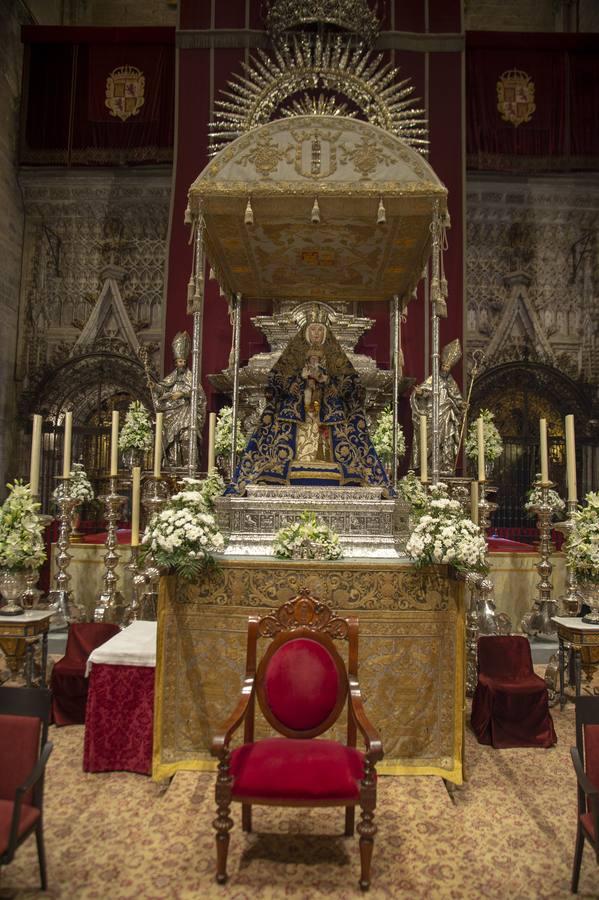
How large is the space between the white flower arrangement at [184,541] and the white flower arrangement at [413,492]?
80.9 inches

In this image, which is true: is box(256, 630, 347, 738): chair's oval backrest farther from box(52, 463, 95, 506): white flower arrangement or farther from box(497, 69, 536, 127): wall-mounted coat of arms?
box(497, 69, 536, 127): wall-mounted coat of arms

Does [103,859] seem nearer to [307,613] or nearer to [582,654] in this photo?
[307,613]

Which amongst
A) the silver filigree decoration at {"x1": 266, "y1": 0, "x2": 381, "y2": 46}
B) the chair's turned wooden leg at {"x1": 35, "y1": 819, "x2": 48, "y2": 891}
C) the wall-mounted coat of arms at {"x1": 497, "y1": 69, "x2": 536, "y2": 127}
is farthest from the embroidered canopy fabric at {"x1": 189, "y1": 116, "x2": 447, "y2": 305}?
the wall-mounted coat of arms at {"x1": 497, "y1": 69, "x2": 536, "y2": 127}

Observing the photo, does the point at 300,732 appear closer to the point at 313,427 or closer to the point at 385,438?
the point at 313,427

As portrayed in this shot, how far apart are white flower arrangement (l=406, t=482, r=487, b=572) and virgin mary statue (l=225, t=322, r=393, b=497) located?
54.6 inches

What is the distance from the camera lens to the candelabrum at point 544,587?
644 cm

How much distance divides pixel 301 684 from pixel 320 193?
3626 millimetres

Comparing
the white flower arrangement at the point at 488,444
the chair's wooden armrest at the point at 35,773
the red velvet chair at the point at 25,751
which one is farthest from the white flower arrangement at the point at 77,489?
the white flower arrangement at the point at 488,444

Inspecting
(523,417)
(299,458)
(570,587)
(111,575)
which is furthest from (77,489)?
(523,417)

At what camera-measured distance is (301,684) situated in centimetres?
331

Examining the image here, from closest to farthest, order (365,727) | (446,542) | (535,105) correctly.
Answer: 1. (365,727)
2. (446,542)
3. (535,105)

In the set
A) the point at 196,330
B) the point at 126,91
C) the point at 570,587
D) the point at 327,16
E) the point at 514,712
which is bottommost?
the point at 514,712

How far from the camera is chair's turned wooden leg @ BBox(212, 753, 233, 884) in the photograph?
287 centimetres

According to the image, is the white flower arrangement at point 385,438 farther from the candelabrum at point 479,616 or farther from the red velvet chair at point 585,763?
the red velvet chair at point 585,763
